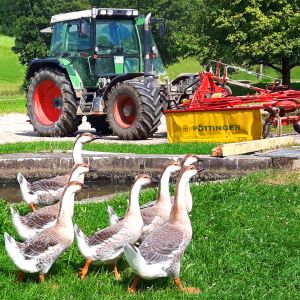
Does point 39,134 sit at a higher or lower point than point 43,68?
lower

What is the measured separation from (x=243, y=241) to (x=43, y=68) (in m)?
14.8

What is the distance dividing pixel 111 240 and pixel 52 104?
16.0 metres

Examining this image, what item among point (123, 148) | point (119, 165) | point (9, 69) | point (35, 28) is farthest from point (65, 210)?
point (9, 69)

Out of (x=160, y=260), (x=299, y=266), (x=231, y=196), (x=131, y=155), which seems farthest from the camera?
(x=131, y=155)

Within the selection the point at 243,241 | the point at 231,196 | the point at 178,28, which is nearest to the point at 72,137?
the point at 231,196

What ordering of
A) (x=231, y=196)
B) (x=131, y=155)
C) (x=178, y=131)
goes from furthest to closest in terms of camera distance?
(x=178, y=131) → (x=131, y=155) → (x=231, y=196)

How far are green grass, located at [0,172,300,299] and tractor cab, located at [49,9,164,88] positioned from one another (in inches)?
420

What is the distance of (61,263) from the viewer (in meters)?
7.55

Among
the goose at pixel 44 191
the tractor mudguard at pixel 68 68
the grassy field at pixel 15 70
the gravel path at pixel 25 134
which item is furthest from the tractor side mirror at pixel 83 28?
the grassy field at pixel 15 70

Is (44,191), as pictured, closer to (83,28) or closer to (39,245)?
(39,245)

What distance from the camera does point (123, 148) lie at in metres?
16.5

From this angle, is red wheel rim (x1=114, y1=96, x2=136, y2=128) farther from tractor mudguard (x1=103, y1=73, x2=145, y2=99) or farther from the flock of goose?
the flock of goose

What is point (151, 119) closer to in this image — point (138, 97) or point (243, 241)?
point (138, 97)

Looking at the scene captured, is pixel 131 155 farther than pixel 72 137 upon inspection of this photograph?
No
